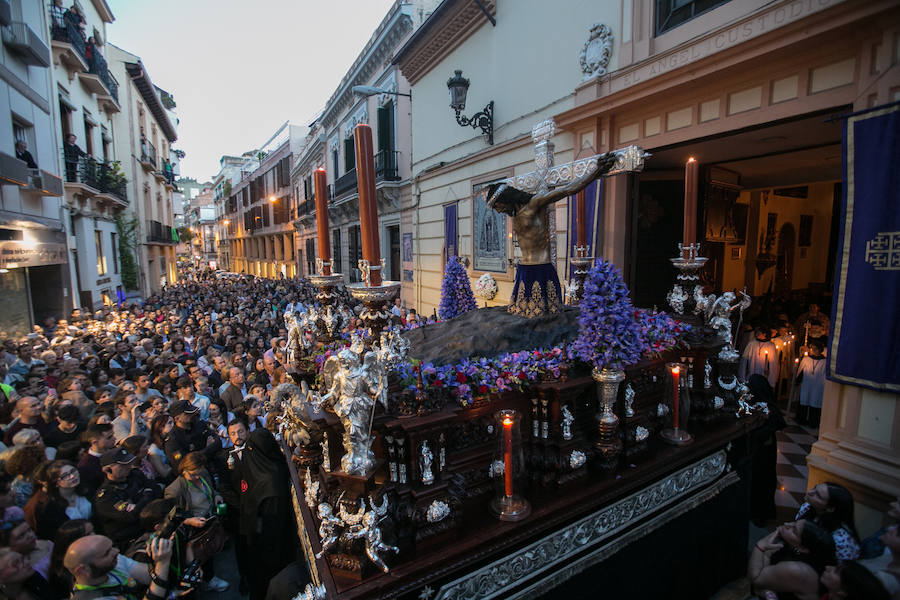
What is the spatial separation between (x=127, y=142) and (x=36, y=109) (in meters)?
9.98

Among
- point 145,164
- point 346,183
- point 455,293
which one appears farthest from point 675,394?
point 145,164

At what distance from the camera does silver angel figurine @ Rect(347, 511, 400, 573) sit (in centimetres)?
209

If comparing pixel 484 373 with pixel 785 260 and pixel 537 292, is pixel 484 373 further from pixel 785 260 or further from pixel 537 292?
pixel 785 260

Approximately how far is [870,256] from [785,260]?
422 inches

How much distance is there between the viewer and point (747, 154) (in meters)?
7.60

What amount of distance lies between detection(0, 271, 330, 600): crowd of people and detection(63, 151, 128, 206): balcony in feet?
28.6

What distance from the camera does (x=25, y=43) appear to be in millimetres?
8914

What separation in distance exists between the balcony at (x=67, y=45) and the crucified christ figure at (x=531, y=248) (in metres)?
14.5

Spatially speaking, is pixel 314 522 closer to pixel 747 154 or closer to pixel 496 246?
pixel 496 246

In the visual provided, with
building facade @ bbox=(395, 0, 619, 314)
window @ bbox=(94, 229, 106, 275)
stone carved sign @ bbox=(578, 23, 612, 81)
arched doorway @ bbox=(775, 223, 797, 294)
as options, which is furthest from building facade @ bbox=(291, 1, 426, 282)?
arched doorway @ bbox=(775, 223, 797, 294)

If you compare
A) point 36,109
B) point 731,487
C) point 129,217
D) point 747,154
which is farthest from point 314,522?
point 129,217

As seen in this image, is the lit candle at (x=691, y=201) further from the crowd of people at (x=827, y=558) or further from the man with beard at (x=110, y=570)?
the man with beard at (x=110, y=570)

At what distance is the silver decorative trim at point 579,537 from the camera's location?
7.78ft

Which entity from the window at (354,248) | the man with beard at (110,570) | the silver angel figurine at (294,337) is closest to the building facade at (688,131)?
the silver angel figurine at (294,337)
